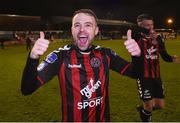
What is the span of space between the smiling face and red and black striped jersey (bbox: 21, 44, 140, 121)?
198 millimetres

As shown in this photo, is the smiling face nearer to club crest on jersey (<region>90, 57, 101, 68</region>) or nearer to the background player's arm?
club crest on jersey (<region>90, 57, 101, 68</region>)

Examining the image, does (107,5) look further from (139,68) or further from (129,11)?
(139,68)

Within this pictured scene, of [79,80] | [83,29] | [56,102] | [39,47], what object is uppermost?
[83,29]

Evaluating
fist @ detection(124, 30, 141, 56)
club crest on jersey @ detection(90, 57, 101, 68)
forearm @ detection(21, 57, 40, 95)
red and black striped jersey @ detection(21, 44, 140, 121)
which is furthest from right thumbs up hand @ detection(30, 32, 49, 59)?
fist @ detection(124, 30, 141, 56)

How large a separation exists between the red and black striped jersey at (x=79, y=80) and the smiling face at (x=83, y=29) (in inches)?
7.8

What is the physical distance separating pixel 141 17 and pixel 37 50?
4.13 meters

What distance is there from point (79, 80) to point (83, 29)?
56cm

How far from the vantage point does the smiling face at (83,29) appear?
346cm

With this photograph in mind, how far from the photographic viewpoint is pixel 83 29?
3457 mm

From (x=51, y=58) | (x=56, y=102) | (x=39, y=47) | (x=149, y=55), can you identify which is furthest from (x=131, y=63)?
(x=56, y=102)

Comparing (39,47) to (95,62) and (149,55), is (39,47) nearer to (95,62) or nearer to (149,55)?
(95,62)

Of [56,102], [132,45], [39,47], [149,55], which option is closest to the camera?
[39,47]

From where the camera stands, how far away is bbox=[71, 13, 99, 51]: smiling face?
3.46m

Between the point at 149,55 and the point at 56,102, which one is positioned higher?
the point at 149,55
